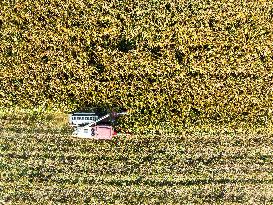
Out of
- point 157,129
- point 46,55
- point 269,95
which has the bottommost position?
point 157,129

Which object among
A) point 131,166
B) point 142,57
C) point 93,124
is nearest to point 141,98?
point 142,57

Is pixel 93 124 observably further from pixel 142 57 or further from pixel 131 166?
pixel 142 57

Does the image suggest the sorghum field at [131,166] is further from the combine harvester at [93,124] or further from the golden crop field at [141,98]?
the combine harvester at [93,124]

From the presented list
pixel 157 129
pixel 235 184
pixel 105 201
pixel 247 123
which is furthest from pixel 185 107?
pixel 105 201

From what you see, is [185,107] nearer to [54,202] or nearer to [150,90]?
[150,90]

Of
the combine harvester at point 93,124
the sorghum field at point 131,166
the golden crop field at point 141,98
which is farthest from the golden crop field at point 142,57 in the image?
the sorghum field at point 131,166

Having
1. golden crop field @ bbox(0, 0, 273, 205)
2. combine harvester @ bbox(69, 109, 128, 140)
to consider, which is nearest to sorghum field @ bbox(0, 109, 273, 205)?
golden crop field @ bbox(0, 0, 273, 205)
